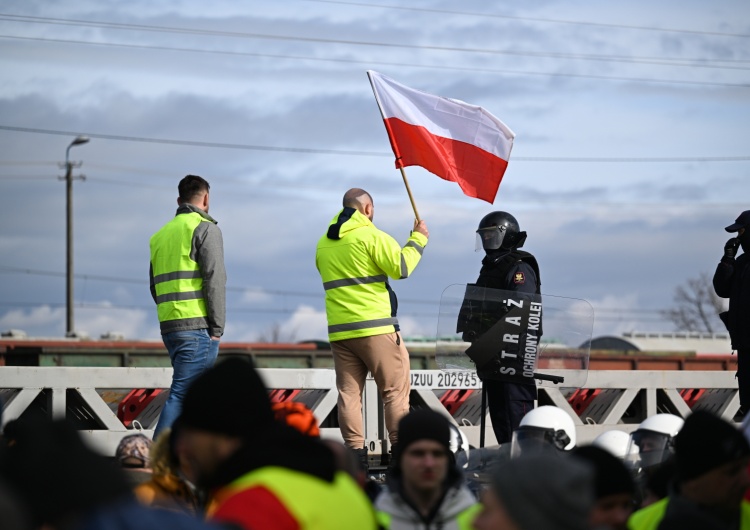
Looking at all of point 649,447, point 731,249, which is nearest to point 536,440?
point 649,447

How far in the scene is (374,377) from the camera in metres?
9.96

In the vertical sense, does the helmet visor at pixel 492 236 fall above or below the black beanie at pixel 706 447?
above

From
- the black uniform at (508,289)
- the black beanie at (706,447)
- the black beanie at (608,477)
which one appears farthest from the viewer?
the black uniform at (508,289)

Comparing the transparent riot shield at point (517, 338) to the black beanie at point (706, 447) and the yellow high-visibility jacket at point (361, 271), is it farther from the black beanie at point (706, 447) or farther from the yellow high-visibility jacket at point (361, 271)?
the black beanie at point (706, 447)

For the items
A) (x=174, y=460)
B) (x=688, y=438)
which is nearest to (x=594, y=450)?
(x=688, y=438)

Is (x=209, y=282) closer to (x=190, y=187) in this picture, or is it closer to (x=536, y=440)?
(x=190, y=187)

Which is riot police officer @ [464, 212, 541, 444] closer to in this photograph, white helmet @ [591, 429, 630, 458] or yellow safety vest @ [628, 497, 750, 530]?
white helmet @ [591, 429, 630, 458]

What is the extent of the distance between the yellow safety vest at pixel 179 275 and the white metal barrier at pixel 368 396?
2.82 ft

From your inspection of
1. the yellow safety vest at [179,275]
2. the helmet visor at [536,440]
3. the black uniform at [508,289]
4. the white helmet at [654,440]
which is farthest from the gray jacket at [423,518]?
the black uniform at [508,289]

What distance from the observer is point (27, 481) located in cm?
303

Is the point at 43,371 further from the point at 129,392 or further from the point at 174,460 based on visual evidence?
the point at 174,460

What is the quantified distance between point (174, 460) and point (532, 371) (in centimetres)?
520

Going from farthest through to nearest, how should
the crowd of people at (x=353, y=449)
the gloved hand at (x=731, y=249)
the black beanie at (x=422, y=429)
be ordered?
1. the gloved hand at (x=731, y=249)
2. the black beanie at (x=422, y=429)
3. the crowd of people at (x=353, y=449)

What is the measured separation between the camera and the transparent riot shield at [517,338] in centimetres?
1007
